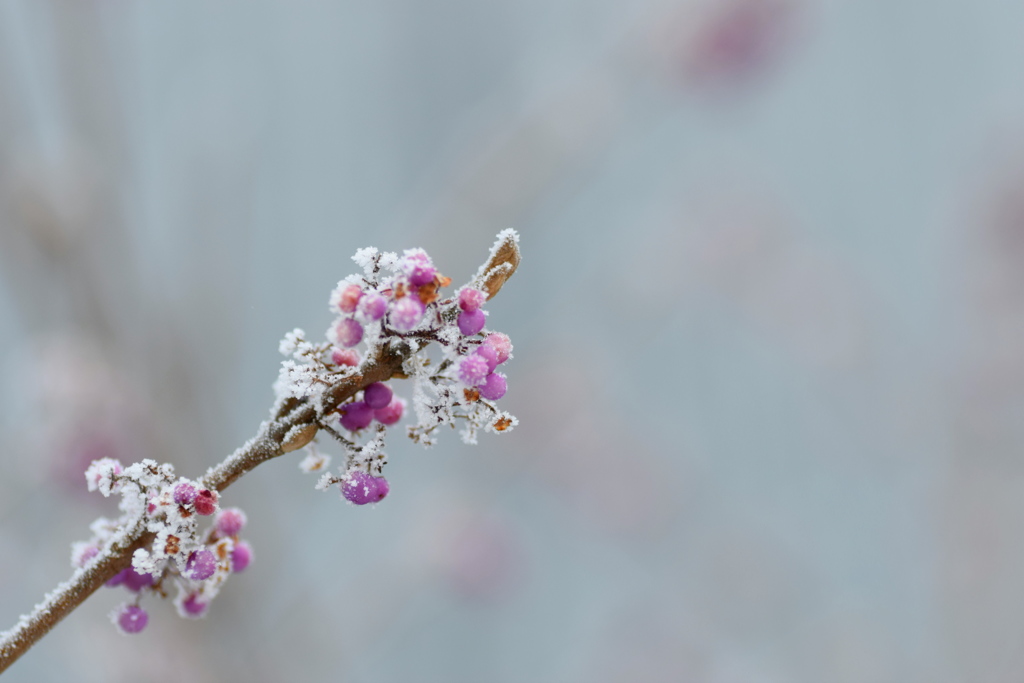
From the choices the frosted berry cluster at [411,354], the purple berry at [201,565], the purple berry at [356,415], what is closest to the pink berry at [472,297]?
the frosted berry cluster at [411,354]

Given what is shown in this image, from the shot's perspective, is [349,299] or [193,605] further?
[193,605]

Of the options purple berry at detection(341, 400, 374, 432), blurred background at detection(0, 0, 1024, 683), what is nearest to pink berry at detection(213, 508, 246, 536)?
purple berry at detection(341, 400, 374, 432)

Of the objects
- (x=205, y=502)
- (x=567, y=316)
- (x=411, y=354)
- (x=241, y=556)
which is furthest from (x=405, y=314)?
(x=567, y=316)

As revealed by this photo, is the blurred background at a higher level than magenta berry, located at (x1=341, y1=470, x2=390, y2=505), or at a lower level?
higher

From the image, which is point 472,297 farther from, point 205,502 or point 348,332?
point 205,502

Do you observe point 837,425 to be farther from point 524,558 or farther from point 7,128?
point 7,128

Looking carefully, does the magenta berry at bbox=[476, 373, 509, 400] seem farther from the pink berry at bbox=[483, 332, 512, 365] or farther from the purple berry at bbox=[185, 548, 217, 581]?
the purple berry at bbox=[185, 548, 217, 581]
